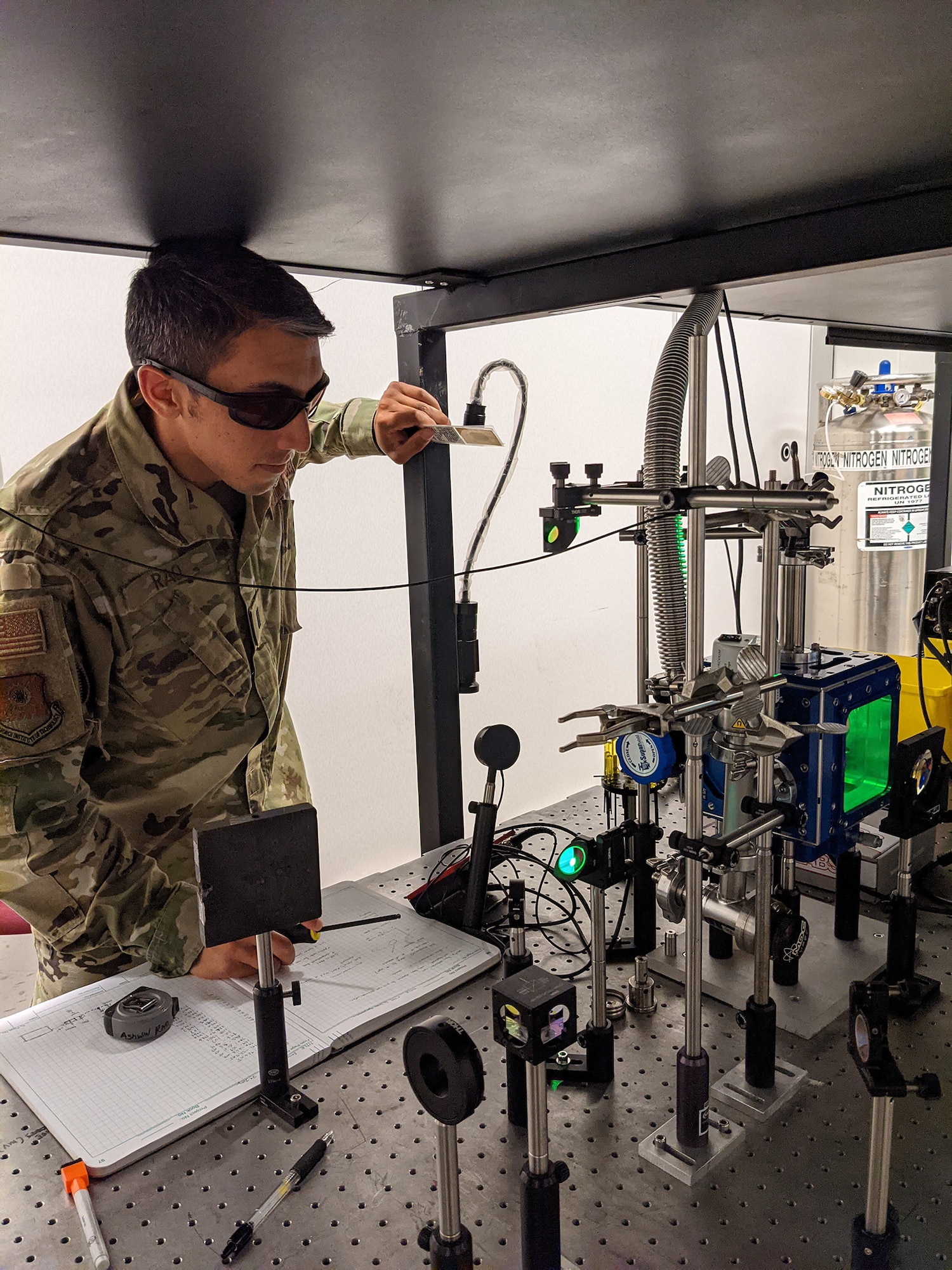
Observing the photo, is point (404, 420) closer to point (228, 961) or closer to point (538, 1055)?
point (228, 961)

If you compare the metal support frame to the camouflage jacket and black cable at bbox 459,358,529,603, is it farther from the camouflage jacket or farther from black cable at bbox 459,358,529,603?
the camouflage jacket

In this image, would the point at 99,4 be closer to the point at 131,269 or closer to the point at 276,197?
→ the point at 276,197

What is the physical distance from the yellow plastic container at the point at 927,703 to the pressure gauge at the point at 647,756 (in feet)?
3.00

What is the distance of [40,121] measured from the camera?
61cm

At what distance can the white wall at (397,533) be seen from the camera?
1.31 m

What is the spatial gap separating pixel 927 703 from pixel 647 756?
99cm

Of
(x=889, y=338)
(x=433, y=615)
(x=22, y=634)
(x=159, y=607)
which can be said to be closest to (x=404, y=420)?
(x=433, y=615)

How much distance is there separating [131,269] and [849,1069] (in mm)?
1437

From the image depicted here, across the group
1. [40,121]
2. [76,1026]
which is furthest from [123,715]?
[40,121]

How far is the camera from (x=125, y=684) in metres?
1.20

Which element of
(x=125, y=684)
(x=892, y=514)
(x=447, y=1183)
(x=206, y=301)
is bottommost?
(x=447, y=1183)

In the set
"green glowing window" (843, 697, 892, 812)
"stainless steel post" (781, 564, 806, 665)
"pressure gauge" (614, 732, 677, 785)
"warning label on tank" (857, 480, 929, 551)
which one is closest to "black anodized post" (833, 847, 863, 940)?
"green glowing window" (843, 697, 892, 812)

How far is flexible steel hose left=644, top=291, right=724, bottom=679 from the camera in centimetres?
95

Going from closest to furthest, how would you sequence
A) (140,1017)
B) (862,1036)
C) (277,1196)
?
(862,1036) < (277,1196) < (140,1017)
